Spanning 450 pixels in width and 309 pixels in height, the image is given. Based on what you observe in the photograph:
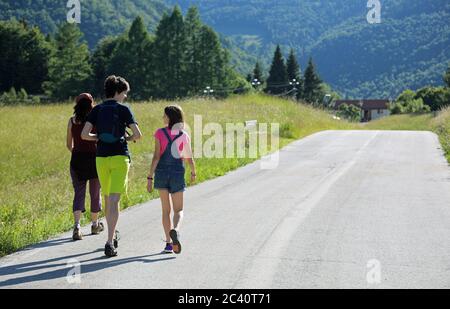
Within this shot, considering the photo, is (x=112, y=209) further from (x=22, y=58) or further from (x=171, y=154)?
(x=22, y=58)

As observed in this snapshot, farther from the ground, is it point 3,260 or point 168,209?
point 168,209

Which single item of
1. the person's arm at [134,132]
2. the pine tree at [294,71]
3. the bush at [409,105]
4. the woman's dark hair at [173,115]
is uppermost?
the pine tree at [294,71]

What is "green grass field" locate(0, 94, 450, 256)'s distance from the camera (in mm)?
9676

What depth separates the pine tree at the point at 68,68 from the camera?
268ft

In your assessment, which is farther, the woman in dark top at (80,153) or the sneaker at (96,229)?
the sneaker at (96,229)

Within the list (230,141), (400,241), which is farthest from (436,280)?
(230,141)

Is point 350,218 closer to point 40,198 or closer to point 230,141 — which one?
point 40,198

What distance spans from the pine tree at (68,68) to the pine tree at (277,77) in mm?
36755

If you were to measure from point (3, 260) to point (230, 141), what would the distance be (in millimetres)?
16529

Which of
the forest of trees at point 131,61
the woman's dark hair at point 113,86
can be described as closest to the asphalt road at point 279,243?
the woman's dark hair at point 113,86

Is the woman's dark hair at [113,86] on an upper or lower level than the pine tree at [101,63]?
lower

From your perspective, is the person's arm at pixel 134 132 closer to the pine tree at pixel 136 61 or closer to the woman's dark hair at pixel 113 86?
the woman's dark hair at pixel 113 86

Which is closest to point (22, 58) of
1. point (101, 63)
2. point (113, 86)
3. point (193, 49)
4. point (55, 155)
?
point (101, 63)

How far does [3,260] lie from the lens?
6844 millimetres
